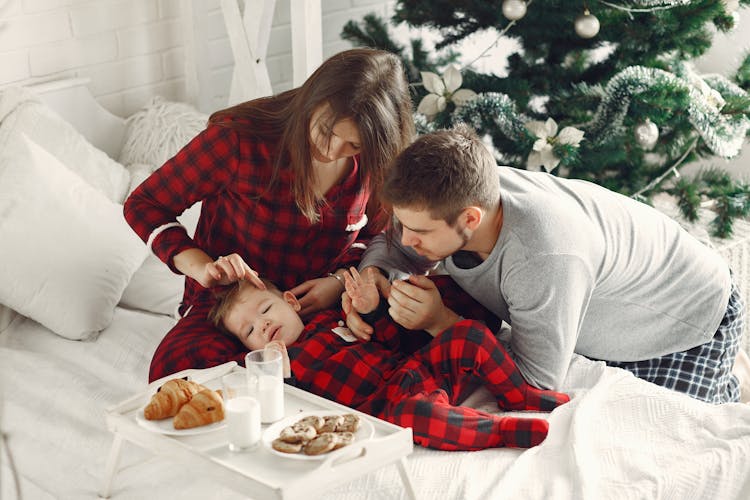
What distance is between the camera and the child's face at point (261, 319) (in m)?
1.79

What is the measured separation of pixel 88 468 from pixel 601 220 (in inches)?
43.5

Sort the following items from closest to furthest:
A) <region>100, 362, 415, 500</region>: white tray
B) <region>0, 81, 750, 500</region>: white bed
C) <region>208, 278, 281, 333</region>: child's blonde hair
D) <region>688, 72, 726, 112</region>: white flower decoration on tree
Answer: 1. <region>100, 362, 415, 500</region>: white tray
2. <region>0, 81, 750, 500</region>: white bed
3. <region>208, 278, 281, 333</region>: child's blonde hair
4. <region>688, 72, 726, 112</region>: white flower decoration on tree

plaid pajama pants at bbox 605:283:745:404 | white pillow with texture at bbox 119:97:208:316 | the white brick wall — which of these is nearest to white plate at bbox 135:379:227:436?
plaid pajama pants at bbox 605:283:745:404

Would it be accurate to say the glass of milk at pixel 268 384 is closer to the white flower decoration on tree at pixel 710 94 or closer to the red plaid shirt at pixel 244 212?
the red plaid shirt at pixel 244 212

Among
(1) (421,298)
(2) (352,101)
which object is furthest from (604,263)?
(2) (352,101)

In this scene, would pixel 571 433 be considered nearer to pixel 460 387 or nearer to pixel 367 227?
pixel 460 387

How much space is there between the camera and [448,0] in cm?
243

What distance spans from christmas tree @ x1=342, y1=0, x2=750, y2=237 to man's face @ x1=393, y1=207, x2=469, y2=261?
2.44 ft

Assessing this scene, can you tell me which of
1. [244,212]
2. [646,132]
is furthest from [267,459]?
[646,132]

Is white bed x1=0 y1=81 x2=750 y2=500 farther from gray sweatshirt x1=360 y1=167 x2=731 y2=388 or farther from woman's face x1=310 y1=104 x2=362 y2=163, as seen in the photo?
woman's face x1=310 y1=104 x2=362 y2=163

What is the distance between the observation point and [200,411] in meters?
1.36

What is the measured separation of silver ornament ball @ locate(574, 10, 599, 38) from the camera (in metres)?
2.28

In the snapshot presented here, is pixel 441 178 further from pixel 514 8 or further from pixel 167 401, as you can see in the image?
pixel 514 8

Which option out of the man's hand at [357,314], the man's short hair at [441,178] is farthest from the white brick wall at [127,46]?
the man's short hair at [441,178]
